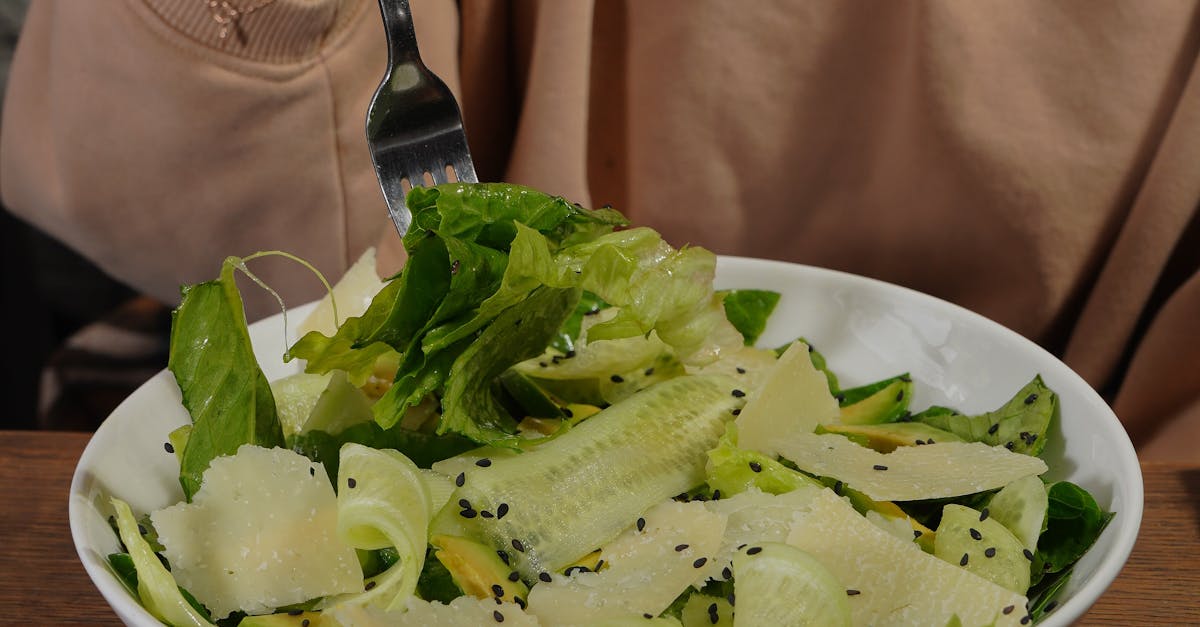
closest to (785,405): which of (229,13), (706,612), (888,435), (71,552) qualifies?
(888,435)

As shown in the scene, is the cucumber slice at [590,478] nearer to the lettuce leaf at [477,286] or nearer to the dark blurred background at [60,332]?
the lettuce leaf at [477,286]

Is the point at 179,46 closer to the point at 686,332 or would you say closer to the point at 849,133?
the point at 686,332

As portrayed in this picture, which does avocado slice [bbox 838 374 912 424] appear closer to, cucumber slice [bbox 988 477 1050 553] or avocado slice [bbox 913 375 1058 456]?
avocado slice [bbox 913 375 1058 456]

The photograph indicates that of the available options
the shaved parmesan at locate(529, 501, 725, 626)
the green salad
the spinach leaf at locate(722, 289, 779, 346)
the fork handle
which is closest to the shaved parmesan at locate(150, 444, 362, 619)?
the green salad

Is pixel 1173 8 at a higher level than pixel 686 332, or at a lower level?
higher

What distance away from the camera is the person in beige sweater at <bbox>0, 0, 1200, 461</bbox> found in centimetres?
126

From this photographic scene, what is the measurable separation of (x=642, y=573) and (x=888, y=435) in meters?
0.29

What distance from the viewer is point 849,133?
142cm

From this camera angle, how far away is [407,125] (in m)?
0.90

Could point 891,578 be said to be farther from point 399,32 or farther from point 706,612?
point 399,32

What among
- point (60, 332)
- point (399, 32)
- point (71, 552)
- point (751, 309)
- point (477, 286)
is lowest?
point (60, 332)

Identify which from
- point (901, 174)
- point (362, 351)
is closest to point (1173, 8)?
point (901, 174)

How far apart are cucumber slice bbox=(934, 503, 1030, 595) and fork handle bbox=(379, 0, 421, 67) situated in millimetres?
592

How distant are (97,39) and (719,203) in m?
0.86
